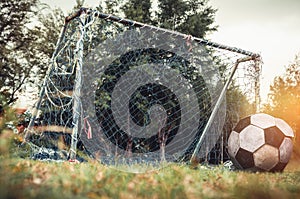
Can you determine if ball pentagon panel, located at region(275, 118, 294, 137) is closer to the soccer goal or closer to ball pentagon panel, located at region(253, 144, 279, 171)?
ball pentagon panel, located at region(253, 144, 279, 171)

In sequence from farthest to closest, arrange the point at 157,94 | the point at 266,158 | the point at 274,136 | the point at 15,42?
1. the point at 15,42
2. the point at 157,94
3. the point at 274,136
4. the point at 266,158

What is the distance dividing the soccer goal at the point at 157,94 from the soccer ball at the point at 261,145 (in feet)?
3.98

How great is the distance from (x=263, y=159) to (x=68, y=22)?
288 centimetres

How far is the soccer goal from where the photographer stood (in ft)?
16.1

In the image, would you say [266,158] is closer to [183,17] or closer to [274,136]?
[274,136]

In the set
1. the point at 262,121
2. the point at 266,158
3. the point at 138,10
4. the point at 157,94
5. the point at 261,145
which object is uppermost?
the point at 138,10

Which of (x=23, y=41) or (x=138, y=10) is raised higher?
(x=138, y=10)

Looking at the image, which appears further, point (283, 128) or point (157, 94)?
point (157, 94)

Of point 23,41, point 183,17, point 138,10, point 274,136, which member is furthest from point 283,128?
point 23,41

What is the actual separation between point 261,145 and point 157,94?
8.92 feet

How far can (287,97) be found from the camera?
7.81m

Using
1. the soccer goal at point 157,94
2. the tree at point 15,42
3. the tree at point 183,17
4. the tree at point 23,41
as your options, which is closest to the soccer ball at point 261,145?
the soccer goal at point 157,94

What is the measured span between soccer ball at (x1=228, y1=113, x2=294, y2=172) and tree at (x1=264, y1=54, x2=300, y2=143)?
11.1 feet

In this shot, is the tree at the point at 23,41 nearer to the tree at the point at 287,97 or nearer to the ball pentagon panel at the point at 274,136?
the ball pentagon panel at the point at 274,136
